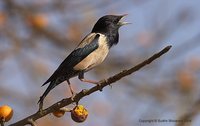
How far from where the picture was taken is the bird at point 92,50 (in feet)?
15.4

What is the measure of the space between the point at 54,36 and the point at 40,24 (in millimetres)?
501

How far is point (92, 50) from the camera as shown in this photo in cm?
504

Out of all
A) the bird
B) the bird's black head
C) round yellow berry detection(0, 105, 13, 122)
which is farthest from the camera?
the bird's black head

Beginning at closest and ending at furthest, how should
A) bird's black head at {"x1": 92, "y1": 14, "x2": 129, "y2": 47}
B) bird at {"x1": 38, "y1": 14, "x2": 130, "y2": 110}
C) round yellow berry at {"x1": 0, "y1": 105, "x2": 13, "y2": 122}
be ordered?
1. round yellow berry at {"x1": 0, "y1": 105, "x2": 13, "y2": 122}
2. bird at {"x1": 38, "y1": 14, "x2": 130, "y2": 110}
3. bird's black head at {"x1": 92, "y1": 14, "x2": 129, "y2": 47}

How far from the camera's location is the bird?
4.70m

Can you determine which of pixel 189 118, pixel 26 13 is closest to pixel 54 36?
pixel 26 13

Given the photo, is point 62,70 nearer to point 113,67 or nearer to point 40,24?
point 113,67

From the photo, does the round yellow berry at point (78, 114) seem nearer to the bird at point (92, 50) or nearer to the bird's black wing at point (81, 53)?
the bird at point (92, 50)

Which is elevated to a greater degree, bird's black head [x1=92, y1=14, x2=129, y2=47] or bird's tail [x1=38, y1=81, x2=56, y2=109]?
bird's black head [x1=92, y1=14, x2=129, y2=47]

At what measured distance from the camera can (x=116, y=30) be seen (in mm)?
5191

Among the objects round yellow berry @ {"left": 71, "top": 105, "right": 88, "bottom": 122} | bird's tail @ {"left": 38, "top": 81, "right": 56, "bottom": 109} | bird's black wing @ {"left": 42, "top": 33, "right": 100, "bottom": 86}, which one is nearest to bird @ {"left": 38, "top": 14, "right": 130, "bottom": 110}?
bird's black wing @ {"left": 42, "top": 33, "right": 100, "bottom": 86}

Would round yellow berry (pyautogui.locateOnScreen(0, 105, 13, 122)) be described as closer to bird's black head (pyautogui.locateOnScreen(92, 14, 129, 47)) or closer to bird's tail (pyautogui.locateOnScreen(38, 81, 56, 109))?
bird's tail (pyautogui.locateOnScreen(38, 81, 56, 109))

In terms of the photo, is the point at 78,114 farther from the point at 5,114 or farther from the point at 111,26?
the point at 111,26

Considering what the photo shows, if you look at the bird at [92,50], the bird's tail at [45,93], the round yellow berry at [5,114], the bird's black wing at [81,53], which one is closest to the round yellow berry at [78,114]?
the bird's tail at [45,93]
